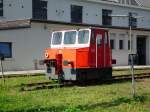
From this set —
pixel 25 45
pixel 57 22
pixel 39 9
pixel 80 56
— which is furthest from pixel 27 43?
pixel 80 56

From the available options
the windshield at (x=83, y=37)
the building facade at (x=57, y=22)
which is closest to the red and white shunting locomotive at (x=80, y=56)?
the windshield at (x=83, y=37)

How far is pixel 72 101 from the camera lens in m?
12.6

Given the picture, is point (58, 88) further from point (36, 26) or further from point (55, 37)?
point (36, 26)

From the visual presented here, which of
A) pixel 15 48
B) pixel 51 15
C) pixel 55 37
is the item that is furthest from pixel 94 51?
pixel 51 15

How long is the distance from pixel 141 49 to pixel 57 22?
13314 millimetres

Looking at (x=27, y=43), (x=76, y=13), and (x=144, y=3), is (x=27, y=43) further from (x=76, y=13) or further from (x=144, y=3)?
(x=144, y=3)

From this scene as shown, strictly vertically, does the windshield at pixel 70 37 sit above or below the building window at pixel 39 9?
A: below

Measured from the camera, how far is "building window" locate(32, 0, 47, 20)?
37.0 m

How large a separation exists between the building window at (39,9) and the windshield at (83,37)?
18702 millimetres

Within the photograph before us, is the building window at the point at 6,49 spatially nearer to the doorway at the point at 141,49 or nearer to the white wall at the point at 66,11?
the white wall at the point at 66,11

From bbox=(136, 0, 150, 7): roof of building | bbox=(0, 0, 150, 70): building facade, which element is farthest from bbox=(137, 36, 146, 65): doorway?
bbox=(136, 0, 150, 7): roof of building

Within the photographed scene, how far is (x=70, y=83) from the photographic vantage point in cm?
1895

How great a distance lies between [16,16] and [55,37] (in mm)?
16563

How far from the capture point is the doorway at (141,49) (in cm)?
4431
